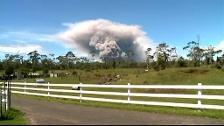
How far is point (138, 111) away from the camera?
19.2m

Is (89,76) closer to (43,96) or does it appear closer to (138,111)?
(43,96)

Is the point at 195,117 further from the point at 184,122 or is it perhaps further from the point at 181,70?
the point at 181,70

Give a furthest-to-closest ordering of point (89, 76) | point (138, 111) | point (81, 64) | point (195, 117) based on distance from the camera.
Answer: point (81, 64), point (89, 76), point (138, 111), point (195, 117)

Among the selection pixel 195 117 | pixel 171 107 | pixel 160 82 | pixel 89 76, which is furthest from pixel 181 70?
pixel 195 117

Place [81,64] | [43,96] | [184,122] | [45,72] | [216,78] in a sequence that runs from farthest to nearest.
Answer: [81,64] < [45,72] < [216,78] < [43,96] < [184,122]

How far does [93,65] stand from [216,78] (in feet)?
244

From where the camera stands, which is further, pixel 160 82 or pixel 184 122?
pixel 160 82

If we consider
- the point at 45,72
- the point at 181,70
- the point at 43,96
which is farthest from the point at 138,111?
the point at 45,72

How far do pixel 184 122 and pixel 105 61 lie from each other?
124 metres

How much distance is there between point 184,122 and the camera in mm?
14688

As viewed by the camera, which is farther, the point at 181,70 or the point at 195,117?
the point at 181,70

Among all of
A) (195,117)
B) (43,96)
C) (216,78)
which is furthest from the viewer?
(216,78)

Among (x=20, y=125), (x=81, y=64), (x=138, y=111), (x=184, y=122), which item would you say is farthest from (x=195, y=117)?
(x=81, y=64)

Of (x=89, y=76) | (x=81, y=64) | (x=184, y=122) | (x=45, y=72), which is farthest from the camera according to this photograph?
(x=81, y=64)
